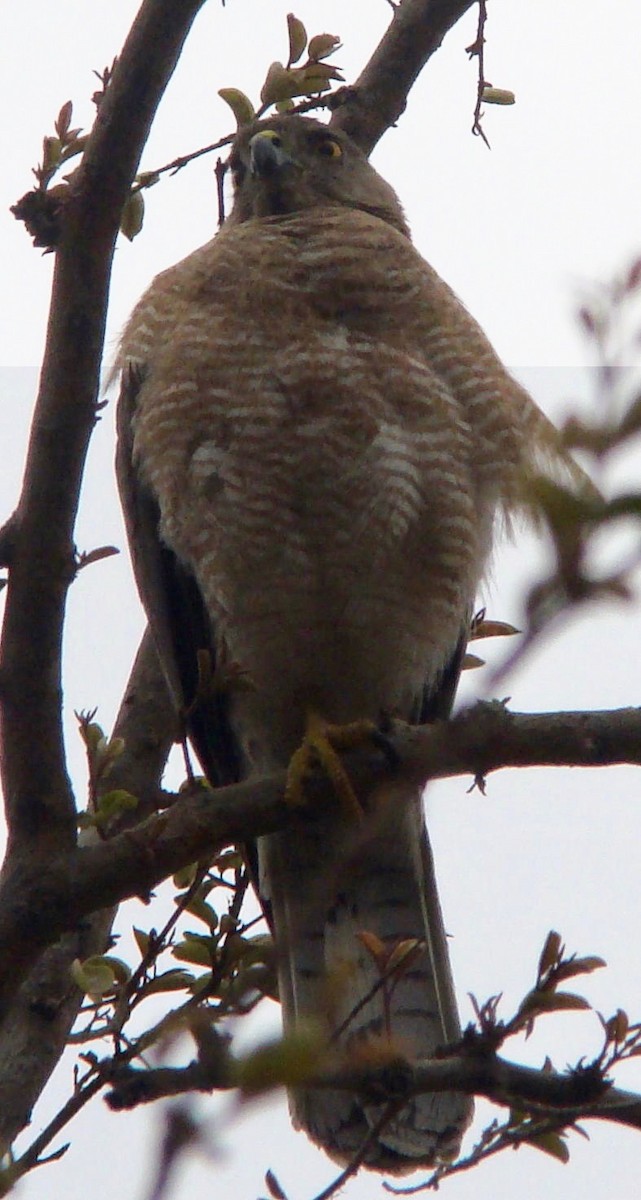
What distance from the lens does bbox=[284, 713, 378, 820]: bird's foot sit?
2.98m

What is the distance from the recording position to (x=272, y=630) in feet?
12.0

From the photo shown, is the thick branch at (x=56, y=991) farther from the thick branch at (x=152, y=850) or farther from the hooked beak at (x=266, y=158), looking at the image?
the hooked beak at (x=266, y=158)

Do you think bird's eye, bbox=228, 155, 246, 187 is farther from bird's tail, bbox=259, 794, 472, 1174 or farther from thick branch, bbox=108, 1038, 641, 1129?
thick branch, bbox=108, 1038, 641, 1129

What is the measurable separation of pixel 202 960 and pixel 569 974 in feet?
3.15

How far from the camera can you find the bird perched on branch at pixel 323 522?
3.56 meters

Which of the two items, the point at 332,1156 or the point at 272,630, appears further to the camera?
the point at 272,630

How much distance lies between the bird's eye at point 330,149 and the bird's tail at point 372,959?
6.82 ft

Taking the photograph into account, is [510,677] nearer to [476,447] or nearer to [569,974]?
[569,974]

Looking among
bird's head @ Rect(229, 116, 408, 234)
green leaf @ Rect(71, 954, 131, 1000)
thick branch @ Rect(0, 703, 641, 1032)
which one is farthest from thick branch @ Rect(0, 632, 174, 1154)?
bird's head @ Rect(229, 116, 408, 234)

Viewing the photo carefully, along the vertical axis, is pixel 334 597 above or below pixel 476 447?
below

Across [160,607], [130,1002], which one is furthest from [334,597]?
[130,1002]

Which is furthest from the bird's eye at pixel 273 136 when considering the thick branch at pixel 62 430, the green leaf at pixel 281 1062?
the green leaf at pixel 281 1062

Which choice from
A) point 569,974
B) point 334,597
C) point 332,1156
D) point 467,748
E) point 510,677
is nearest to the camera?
point 510,677

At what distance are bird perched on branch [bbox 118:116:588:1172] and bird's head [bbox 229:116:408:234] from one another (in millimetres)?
560
